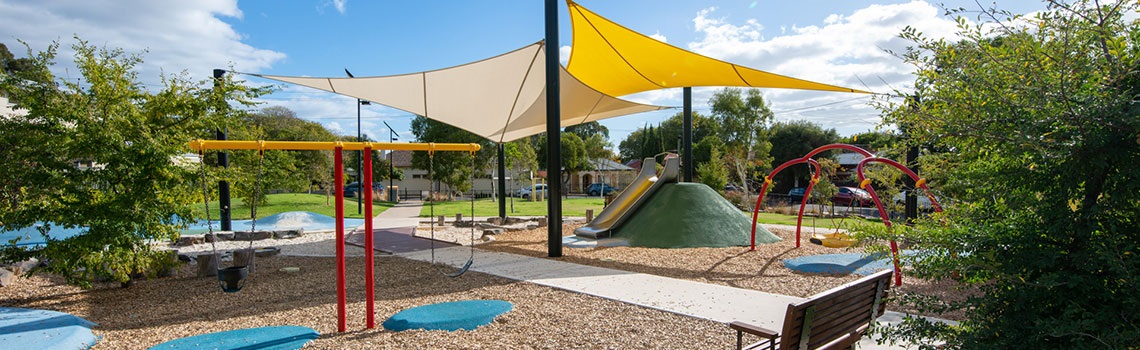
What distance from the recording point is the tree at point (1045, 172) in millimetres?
1968

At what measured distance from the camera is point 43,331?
4.38 metres

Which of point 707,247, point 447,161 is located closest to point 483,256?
point 707,247

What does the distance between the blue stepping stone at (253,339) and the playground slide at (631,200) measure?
23.3 ft

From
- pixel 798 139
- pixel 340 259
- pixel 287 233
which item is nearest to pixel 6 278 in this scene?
pixel 340 259

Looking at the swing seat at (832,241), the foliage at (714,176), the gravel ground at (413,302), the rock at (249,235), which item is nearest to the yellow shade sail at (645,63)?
the swing seat at (832,241)

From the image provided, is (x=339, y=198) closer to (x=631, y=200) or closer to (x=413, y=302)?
(x=413, y=302)

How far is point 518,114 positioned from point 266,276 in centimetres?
658

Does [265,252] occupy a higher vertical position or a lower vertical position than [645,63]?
lower

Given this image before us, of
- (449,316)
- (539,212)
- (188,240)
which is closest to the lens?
(449,316)

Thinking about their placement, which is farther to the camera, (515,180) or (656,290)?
(515,180)

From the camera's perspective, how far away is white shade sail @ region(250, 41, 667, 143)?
386 inches

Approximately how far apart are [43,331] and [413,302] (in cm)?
287

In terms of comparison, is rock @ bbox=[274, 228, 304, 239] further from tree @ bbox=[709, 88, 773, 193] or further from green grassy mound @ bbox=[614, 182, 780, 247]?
tree @ bbox=[709, 88, 773, 193]

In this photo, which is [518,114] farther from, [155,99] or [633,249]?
[155,99]
